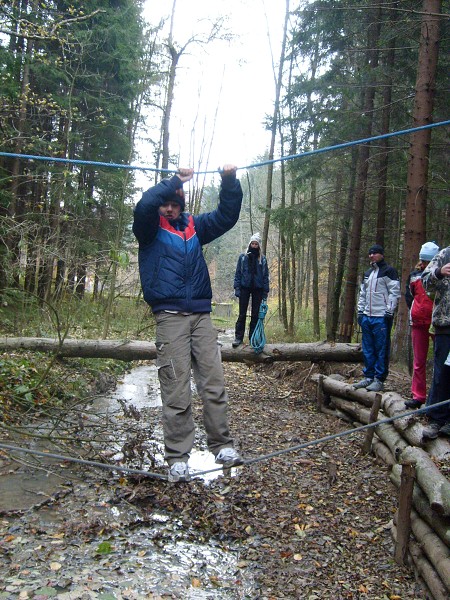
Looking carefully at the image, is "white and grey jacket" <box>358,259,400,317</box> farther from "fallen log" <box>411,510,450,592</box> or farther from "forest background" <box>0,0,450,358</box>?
"fallen log" <box>411,510,450,592</box>

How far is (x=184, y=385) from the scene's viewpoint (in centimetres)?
399

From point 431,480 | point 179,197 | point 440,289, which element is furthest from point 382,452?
point 179,197

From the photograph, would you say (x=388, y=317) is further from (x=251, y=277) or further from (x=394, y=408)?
(x=251, y=277)

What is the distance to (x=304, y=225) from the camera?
13.5 meters

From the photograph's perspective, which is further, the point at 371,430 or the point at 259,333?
the point at 259,333

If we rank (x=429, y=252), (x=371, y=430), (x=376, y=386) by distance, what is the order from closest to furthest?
1. (x=429, y=252)
2. (x=371, y=430)
3. (x=376, y=386)

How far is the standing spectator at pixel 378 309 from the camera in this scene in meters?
6.98

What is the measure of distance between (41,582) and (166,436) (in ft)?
4.17

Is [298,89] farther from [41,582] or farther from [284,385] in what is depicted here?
[41,582]

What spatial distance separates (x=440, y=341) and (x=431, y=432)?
0.88 metres

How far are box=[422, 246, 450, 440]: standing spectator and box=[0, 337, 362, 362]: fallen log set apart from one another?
4.06 m

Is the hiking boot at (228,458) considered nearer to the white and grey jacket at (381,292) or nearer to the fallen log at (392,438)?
the fallen log at (392,438)

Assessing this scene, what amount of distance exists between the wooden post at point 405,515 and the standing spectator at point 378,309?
3.11 metres

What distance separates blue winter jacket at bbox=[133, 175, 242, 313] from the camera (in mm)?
3918
